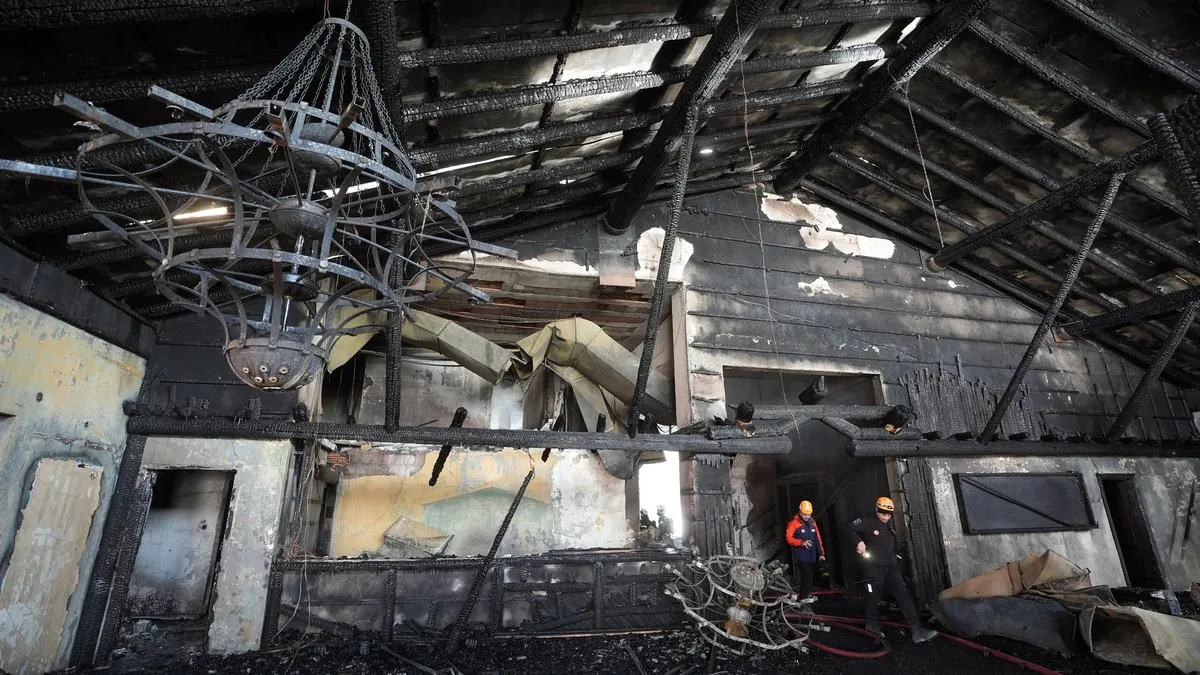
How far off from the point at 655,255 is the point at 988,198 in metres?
4.08

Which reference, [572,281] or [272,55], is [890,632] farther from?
[272,55]

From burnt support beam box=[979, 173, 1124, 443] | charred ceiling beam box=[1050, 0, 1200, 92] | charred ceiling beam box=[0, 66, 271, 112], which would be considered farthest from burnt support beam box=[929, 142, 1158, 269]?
charred ceiling beam box=[0, 66, 271, 112]

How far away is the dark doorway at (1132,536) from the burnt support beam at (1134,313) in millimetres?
2086

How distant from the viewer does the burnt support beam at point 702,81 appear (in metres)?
4.07

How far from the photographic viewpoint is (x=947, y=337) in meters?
8.21

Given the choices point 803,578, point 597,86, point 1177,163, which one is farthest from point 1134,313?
point 597,86

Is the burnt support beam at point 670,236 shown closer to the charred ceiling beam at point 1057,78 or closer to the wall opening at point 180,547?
the charred ceiling beam at point 1057,78

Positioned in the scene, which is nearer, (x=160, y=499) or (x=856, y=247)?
(x=160, y=499)

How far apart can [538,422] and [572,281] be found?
3012 millimetres

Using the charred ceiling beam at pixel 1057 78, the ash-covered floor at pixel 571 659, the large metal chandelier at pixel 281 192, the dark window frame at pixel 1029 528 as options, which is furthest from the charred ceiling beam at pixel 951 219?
the large metal chandelier at pixel 281 192

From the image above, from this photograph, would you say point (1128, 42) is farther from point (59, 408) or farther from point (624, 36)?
point (59, 408)

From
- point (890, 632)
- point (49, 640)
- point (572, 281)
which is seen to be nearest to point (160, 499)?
point (49, 640)

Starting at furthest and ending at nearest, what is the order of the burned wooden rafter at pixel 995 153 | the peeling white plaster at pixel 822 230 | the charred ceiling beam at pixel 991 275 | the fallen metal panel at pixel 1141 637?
the charred ceiling beam at pixel 991 275
the peeling white plaster at pixel 822 230
the burned wooden rafter at pixel 995 153
the fallen metal panel at pixel 1141 637

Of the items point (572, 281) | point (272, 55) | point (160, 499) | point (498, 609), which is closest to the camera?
point (272, 55)
